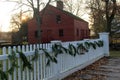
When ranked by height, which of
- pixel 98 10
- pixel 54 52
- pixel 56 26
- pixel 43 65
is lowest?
pixel 43 65

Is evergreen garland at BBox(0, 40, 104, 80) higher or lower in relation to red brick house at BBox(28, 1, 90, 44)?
lower

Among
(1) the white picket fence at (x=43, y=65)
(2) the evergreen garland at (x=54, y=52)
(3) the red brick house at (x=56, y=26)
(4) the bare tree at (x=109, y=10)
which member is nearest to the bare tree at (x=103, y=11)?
(4) the bare tree at (x=109, y=10)

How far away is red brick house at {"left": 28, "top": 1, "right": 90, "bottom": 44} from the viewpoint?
49094mm

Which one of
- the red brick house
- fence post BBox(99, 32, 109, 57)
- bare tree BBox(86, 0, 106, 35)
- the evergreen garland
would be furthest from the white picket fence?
the red brick house

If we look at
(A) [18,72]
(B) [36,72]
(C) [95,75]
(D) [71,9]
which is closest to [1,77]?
(A) [18,72]

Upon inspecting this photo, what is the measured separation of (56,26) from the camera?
165 feet

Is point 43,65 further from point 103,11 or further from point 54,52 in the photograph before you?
point 103,11

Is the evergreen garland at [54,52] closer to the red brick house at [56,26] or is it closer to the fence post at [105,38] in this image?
the fence post at [105,38]

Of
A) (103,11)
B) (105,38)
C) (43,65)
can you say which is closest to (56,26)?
(103,11)

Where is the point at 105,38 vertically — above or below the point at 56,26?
below

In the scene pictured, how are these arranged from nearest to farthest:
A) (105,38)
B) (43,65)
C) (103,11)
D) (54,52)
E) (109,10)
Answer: (43,65)
(54,52)
(105,38)
(109,10)
(103,11)

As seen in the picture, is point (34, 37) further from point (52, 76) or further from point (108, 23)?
point (52, 76)

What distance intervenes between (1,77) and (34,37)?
46.0m

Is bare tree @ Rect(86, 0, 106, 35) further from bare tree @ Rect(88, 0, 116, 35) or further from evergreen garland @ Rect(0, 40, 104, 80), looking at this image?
evergreen garland @ Rect(0, 40, 104, 80)
